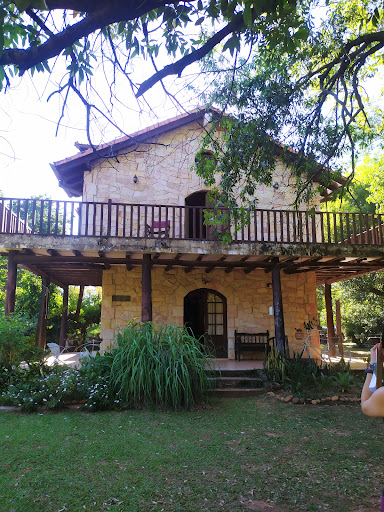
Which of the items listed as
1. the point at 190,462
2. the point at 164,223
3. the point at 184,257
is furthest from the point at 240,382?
the point at 164,223

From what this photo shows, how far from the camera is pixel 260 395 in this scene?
→ 763cm

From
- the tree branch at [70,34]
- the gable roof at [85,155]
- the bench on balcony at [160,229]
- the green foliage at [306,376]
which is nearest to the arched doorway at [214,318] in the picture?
the bench on balcony at [160,229]

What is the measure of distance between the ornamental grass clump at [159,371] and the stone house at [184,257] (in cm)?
203

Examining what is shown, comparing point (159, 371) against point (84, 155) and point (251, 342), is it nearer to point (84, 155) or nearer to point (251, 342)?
point (251, 342)

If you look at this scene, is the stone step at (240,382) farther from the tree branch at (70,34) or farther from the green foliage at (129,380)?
the tree branch at (70,34)

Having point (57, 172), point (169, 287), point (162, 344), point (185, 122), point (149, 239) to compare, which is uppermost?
point (185, 122)

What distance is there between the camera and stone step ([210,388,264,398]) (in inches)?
296

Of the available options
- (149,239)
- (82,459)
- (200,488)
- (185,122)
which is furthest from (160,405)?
(185,122)

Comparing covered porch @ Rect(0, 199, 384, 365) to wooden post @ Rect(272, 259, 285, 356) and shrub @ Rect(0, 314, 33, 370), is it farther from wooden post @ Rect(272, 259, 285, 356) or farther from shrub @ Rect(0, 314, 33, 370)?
shrub @ Rect(0, 314, 33, 370)

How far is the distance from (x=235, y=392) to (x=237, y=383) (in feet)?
1.52

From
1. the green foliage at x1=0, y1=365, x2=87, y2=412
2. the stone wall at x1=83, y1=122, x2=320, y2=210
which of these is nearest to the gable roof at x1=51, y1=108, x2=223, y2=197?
the stone wall at x1=83, y1=122, x2=320, y2=210

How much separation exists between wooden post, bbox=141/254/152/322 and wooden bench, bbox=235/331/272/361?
10.4 feet

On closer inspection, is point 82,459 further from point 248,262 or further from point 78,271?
point 78,271

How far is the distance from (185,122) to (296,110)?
20.1ft
